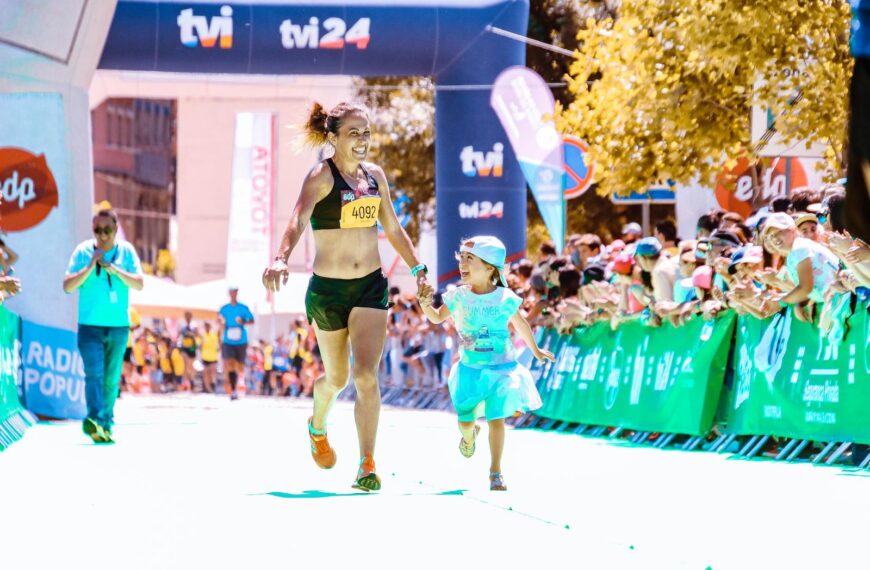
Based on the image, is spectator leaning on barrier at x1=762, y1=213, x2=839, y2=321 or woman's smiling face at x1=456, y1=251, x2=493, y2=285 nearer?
woman's smiling face at x1=456, y1=251, x2=493, y2=285

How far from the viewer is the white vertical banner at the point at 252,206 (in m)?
32.0

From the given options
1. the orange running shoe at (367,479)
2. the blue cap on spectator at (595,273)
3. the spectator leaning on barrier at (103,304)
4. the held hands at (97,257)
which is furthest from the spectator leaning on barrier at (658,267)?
the orange running shoe at (367,479)

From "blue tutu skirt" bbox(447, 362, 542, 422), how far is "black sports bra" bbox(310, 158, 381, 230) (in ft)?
3.46

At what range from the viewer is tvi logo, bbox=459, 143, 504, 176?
22.8 metres

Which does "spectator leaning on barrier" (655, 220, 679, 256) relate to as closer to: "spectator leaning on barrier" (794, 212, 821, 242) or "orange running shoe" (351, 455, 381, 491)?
"spectator leaning on barrier" (794, 212, 821, 242)

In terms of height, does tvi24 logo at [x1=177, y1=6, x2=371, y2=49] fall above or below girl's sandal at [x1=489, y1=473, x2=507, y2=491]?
above

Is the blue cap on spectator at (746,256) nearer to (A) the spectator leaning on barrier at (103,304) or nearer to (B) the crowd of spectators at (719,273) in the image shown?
(B) the crowd of spectators at (719,273)

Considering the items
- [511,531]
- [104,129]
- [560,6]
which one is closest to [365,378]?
[511,531]

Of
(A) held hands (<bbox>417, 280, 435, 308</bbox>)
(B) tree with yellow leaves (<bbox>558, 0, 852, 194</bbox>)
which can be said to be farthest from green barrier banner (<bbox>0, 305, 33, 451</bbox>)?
(B) tree with yellow leaves (<bbox>558, 0, 852, 194</bbox>)

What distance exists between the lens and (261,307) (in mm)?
37406

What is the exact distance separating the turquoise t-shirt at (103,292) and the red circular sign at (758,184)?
35.0 ft

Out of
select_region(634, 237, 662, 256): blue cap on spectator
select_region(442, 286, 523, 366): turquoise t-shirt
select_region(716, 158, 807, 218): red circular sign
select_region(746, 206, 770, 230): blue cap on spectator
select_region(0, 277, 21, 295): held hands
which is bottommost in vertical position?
select_region(442, 286, 523, 366): turquoise t-shirt

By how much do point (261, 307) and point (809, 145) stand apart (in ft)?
69.6

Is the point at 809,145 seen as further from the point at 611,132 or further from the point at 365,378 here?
the point at 365,378
